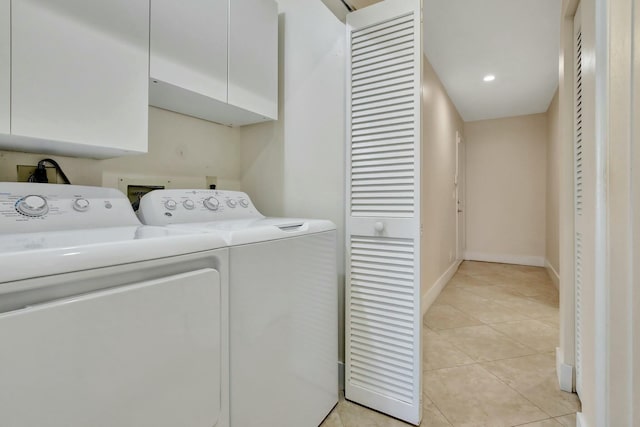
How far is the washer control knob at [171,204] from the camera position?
1315 mm

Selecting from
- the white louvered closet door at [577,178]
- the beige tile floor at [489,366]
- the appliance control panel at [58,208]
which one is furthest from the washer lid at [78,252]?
the white louvered closet door at [577,178]

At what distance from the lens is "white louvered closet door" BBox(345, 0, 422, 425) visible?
1.39 metres

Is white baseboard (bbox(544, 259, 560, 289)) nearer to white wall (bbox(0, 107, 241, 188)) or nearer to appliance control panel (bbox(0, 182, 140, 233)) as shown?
white wall (bbox(0, 107, 241, 188))

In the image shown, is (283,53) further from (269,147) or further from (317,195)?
(317,195)

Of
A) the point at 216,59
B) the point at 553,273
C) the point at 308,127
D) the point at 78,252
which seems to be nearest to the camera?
the point at 78,252

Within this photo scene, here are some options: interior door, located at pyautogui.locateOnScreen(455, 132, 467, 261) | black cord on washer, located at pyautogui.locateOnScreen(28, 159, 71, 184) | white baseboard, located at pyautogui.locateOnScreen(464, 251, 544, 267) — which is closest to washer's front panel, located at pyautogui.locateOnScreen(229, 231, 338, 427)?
black cord on washer, located at pyautogui.locateOnScreen(28, 159, 71, 184)

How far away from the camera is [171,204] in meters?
1.33

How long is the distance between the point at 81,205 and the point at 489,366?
7.41 ft

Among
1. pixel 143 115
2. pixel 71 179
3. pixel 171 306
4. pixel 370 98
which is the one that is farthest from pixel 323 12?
pixel 171 306

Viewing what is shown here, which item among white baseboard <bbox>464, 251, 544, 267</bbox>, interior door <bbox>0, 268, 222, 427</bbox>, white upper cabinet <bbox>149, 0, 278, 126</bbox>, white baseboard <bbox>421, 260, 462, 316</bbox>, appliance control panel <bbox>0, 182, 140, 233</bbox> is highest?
white upper cabinet <bbox>149, 0, 278, 126</bbox>

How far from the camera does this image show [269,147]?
6.11ft

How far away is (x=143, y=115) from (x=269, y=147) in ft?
2.59

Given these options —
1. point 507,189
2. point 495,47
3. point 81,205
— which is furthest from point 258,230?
point 507,189

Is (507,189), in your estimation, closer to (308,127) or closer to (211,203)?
(308,127)
